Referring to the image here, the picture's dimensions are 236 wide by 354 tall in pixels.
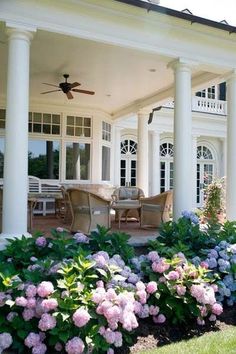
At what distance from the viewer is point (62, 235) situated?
386 cm

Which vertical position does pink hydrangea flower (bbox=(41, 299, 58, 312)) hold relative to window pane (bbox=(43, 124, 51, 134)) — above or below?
below

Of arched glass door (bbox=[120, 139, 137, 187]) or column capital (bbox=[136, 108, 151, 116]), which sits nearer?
column capital (bbox=[136, 108, 151, 116])

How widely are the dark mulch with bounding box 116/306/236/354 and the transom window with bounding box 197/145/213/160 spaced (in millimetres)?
12668

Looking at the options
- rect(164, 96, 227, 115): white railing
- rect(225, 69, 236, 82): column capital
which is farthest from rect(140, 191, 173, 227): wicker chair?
rect(164, 96, 227, 115): white railing

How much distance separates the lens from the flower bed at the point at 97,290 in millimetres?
2838

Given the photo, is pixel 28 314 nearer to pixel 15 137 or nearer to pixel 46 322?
pixel 46 322

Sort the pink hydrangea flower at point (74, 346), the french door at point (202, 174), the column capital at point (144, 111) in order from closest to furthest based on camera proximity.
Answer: the pink hydrangea flower at point (74, 346) → the column capital at point (144, 111) → the french door at point (202, 174)

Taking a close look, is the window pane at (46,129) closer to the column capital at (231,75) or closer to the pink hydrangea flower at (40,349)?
the column capital at (231,75)

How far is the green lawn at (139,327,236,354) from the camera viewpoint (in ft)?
9.92

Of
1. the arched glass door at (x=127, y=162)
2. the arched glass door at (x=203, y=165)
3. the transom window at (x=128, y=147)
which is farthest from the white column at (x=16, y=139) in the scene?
the arched glass door at (x=203, y=165)

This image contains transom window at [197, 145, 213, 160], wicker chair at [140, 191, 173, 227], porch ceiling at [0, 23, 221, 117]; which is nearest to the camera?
porch ceiling at [0, 23, 221, 117]

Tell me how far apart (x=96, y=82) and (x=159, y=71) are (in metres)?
1.70

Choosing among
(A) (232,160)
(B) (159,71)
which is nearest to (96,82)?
(B) (159,71)

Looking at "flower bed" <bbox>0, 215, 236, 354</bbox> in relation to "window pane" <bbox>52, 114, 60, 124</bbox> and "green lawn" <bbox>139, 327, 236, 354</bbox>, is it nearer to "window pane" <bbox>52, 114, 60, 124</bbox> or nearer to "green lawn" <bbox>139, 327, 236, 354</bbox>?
"green lawn" <bbox>139, 327, 236, 354</bbox>
